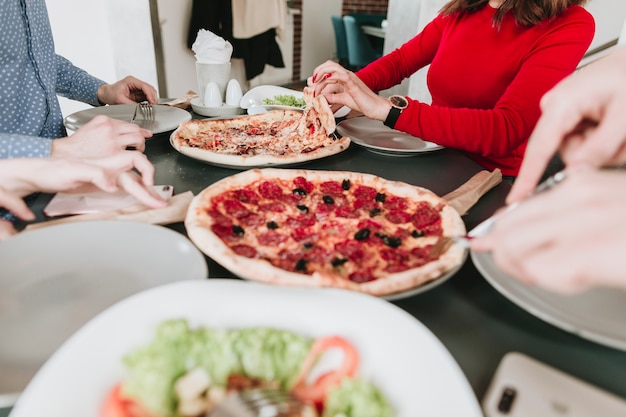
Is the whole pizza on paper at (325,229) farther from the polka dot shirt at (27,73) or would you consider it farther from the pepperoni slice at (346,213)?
the polka dot shirt at (27,73)

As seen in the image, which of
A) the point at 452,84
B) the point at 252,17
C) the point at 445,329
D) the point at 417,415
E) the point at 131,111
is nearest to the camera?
the point at 417,415

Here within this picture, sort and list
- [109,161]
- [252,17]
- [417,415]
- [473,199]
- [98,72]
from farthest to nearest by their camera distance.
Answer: [252,17] → [98,72] → [473,199] → [109,161] → [417,415]

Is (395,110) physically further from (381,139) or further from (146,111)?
(146,111)

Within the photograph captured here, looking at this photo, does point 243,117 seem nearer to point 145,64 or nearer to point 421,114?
point 421,114

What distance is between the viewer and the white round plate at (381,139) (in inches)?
64.4

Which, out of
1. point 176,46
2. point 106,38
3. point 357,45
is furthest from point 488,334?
point 357,45

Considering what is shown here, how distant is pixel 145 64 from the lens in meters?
4.45

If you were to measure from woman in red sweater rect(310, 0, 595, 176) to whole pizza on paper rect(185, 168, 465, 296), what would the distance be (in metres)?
0.53

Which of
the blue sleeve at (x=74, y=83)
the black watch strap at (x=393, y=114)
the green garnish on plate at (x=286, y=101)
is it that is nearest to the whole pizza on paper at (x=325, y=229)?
the black watch strap at (x=393, y=114)

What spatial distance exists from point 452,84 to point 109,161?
1.78 metres

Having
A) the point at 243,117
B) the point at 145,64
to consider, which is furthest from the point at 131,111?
the point at 145,64

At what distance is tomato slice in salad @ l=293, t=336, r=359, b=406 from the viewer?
22.4 inches

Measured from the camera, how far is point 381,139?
1.83 metres

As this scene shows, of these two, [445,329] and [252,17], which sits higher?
[252,17]
